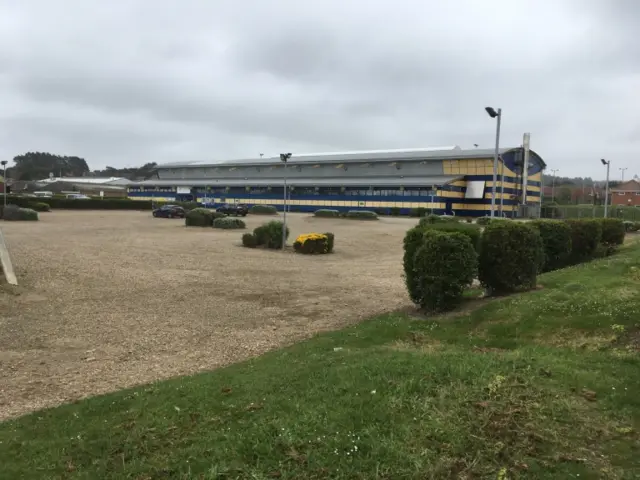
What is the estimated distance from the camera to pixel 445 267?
8.72 meters

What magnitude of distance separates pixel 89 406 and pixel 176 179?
376 feet

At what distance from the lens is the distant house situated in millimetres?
105188

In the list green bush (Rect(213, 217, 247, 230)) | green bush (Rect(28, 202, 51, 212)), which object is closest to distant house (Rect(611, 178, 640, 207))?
green bush (Rect(213, 217, 247, 230))

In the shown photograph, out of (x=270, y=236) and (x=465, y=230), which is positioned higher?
(x=465, y=230)

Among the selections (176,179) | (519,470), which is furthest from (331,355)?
(176,179)

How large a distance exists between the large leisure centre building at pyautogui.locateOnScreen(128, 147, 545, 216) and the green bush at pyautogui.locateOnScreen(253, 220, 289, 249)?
5011cm

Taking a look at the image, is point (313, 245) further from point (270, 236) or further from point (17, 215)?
point (17, 215)

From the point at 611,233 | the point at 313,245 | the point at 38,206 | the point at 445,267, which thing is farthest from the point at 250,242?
the point at 38,206

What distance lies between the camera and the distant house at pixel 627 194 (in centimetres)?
10519

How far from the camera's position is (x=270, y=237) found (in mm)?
26688

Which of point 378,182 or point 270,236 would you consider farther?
point 378,182

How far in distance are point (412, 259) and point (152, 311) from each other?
18.5 ft

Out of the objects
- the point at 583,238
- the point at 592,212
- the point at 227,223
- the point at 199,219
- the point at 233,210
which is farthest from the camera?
the point at 592,212

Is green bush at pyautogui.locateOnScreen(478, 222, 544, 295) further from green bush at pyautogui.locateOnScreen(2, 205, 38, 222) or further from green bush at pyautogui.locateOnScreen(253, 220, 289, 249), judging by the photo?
green bush at pyautogui.locateOnScreen(2, 205, 38, 222)
